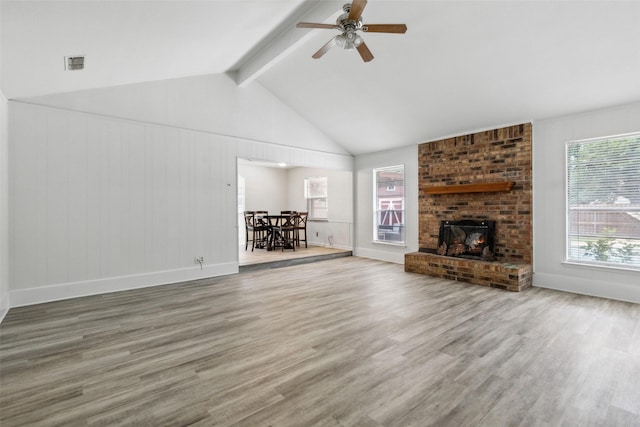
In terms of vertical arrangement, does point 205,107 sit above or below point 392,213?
above

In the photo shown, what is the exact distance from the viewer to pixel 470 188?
518cm

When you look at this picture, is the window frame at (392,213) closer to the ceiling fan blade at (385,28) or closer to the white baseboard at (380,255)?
the white baseboard at (380,255)

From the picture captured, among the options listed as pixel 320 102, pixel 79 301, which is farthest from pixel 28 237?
pixel 320 102

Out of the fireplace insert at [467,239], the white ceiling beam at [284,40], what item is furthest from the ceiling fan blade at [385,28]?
the fireplace insert at [467,239]

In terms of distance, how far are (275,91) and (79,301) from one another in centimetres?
462

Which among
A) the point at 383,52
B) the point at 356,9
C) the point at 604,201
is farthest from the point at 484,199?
the point at 356,9

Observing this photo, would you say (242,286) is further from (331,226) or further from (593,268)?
(593,268)

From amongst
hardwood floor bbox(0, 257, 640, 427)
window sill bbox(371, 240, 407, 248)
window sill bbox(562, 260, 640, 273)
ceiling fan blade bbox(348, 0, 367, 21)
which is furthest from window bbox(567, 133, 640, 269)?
Result: ceiling fan blade bbox(348, 0, 367, 21)

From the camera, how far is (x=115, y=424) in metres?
1.67

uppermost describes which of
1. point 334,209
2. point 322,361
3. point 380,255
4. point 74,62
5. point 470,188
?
point 74,62

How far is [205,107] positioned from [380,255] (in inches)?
185

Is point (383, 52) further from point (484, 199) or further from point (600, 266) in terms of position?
point (600, 266)

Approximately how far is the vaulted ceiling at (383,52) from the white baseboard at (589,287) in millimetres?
2372

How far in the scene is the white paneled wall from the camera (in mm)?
3768
